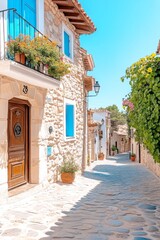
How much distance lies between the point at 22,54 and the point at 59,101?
313 centimetres

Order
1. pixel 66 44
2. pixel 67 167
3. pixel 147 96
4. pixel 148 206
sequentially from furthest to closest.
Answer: pixel 66 44
pixel 67 167
pixel 148 206
pixel 147 96

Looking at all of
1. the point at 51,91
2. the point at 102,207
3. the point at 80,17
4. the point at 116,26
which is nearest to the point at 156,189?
the point at 102,207

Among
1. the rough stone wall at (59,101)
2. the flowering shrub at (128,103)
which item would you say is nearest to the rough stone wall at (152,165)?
the rough stone wall at (59,101)

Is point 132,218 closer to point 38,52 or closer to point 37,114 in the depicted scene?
point 37,114

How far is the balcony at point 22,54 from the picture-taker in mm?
5102

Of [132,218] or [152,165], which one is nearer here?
[132,218]

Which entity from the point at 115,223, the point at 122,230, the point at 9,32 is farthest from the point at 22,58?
the point at 122,230

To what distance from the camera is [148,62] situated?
14.1 feet

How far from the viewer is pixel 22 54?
5453 mm

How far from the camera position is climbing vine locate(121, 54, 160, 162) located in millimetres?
4117

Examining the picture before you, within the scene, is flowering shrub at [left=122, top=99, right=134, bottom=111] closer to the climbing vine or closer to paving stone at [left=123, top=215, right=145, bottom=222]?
the climbing vine

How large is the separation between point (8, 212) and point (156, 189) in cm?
482

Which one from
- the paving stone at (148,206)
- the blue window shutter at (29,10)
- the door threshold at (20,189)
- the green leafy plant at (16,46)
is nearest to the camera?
the green leafy plant at (16,46)

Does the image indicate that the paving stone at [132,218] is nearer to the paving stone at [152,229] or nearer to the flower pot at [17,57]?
the paving stone at [152,229]
